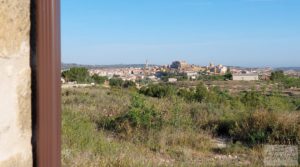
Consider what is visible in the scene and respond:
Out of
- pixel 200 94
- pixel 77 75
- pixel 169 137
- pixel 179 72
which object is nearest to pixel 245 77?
pixel 179 72

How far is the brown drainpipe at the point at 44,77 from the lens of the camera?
1126 millimetres

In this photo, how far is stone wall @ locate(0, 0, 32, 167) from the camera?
3.42 feet

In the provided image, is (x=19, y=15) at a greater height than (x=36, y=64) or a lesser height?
greater

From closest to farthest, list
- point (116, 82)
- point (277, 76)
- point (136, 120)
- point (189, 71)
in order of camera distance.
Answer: point (136, 120), point (116, 82), point (277, 76), point (189, 71)

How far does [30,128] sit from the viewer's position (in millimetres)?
1144

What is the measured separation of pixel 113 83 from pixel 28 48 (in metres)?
22.4

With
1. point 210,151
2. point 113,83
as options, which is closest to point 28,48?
point 210,151

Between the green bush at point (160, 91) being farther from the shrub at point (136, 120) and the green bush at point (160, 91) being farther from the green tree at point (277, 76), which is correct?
the green tree at point (277, 76)

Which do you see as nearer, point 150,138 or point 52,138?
point 52,138

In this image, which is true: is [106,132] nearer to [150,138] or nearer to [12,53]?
[150,138]

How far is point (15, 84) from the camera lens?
3.57 feet

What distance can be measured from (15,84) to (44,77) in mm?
84

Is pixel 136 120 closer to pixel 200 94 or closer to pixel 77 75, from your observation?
pixel 200 94

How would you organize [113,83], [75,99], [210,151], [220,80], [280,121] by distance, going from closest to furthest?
[210,151] → [280,121] → [75,99] → [113,83] → [220,80]
